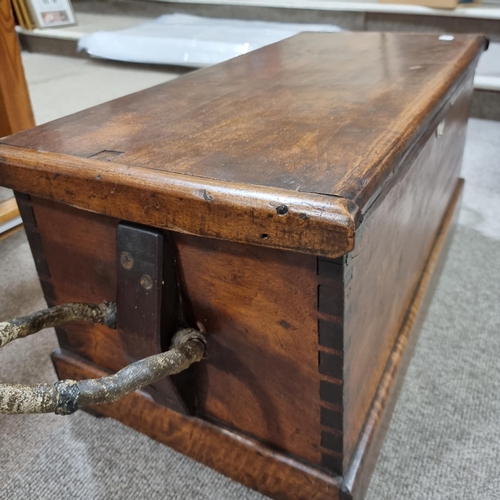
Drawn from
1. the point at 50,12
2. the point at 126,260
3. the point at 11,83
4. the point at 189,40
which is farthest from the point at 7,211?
the point at 50,12

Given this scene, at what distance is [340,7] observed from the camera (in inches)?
86.9

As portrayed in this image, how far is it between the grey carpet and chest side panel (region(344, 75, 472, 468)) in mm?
123

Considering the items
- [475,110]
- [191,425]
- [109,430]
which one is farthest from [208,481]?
[475,110]

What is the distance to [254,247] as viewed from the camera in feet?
1.82

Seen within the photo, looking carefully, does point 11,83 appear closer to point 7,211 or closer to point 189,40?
point 7,211

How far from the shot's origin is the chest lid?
498mm

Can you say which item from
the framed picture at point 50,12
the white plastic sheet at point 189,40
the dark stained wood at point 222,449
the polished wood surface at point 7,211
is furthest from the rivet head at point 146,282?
the framed picture at point 50,12

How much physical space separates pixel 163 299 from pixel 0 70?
3.23 feet

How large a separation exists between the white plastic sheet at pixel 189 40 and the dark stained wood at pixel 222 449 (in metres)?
1.60

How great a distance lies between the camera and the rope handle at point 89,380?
49 centimetres

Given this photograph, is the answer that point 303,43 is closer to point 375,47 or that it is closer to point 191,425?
point 375,47

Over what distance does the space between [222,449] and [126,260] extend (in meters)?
0.31

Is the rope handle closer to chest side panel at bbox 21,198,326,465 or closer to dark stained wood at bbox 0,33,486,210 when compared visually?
chest side panel at bbox 21,198,326,465

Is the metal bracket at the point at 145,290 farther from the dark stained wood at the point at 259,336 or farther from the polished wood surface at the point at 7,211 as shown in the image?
the polished wood surface at the point at 7,211
